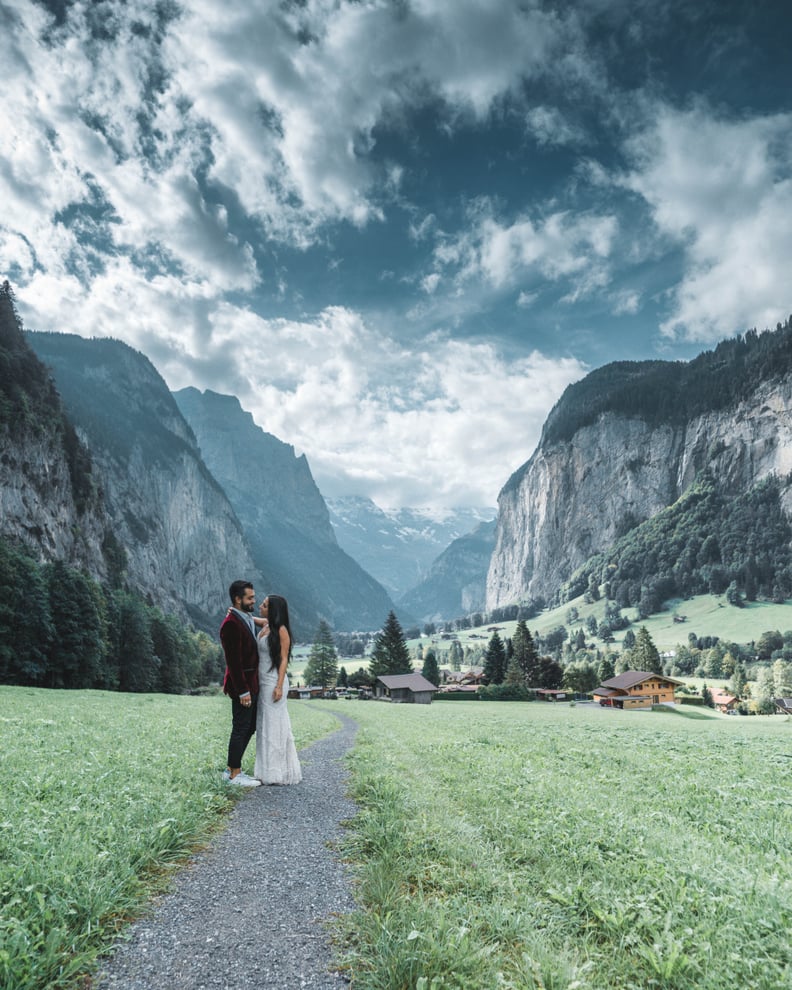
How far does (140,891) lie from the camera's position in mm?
4750

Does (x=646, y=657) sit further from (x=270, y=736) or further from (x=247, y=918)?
(x=247, y=918)

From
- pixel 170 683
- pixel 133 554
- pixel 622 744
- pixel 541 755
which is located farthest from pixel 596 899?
pixel 133 554

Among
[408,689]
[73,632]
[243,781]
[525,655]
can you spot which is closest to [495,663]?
Answer: [525,655]

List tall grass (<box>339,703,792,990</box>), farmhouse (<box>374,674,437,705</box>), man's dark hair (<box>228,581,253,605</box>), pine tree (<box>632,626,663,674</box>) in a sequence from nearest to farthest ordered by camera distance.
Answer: tall grass (<box>339,703,792,990</box>) → man's dark hair (<box>228,581,253,605</box>) → farmhouse (<box>374,674,437,705</box>) → pine tree (<box>632,626,663,674</box>)

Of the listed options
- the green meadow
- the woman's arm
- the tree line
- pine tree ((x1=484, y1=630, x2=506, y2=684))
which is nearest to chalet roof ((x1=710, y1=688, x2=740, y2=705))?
pine tree ((x1=484, y1=630, x2=506, y2=684))

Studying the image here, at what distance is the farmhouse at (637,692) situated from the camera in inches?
3780

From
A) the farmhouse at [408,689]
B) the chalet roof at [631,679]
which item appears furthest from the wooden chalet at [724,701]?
the farmhouse at [408,689]

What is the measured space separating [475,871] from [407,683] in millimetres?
91032

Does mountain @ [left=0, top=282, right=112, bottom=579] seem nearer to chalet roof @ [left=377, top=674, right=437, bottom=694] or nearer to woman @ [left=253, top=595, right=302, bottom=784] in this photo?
chalet roof @ [left=377, top=674, right=437, bottom=694]

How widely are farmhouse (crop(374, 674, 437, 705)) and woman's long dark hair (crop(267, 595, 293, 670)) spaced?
3409 inches

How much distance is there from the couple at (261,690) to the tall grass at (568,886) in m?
1.70

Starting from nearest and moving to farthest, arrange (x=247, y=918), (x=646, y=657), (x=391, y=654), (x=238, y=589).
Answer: (x=247, y=918) < (x=238, y=589) < (x=391, y=654) < (x=646, y=657)

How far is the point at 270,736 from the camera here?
9.59m

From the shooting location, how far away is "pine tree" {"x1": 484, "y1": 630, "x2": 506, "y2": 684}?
342 feet
